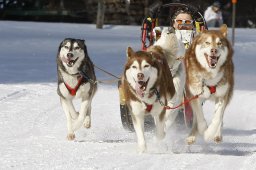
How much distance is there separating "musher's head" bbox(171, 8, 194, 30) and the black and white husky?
1.22m

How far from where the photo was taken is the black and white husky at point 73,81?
7.81 m

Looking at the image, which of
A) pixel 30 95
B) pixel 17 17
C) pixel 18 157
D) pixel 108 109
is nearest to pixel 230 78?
pixel 18 157

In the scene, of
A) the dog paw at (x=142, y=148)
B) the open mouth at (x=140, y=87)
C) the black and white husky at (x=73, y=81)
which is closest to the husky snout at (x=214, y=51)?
the open mouth at (x=140, y=87)

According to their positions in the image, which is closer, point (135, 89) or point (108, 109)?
point (135, 89)

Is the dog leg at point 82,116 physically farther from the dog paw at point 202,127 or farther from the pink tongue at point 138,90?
the dog paw at point 202,127

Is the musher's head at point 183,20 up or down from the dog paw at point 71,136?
up

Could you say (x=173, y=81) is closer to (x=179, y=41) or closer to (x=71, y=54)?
(x=179, y=41)

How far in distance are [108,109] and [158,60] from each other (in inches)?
131

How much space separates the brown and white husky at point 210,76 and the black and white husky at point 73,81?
1188 millimetres

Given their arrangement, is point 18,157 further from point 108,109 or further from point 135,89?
point 108,109

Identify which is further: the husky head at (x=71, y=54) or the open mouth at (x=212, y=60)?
the husky head at (x=71, y=54)

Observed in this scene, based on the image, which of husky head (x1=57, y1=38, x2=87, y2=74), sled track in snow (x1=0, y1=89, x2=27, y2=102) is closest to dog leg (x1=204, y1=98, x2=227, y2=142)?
husky head (x1=57, y1=38, x2=87, y2=74)

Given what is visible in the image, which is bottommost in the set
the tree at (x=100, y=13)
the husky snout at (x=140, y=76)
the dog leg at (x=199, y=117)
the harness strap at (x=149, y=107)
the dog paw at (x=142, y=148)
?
the tree at (x=100, y=13)

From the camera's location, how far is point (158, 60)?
22.6ft
